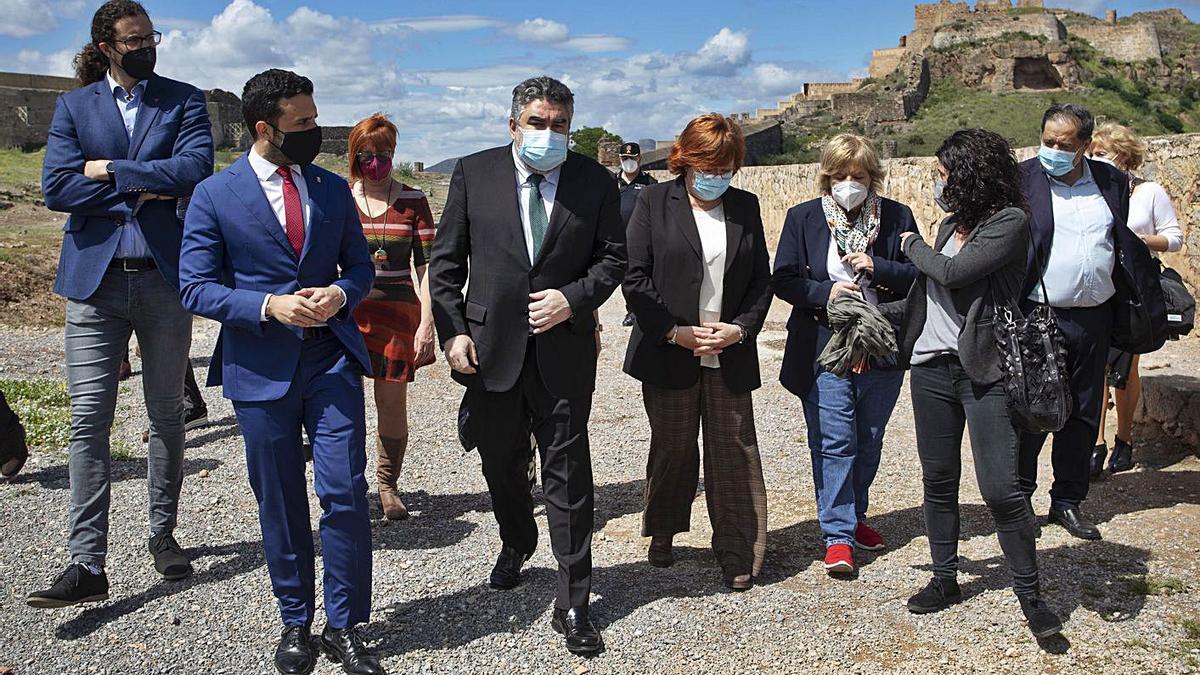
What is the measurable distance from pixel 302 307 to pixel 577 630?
1.56m

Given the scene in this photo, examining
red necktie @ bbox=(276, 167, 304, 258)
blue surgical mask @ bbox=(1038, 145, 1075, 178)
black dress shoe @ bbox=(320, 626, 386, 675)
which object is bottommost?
black dress shoe @ bbox=(320, 626, 386, 675)

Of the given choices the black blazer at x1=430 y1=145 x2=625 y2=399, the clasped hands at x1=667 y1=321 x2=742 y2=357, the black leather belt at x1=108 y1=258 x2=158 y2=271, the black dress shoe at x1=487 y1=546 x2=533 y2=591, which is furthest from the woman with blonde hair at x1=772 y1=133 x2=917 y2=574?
the black leather belt at x1=108 y1=258 x2=158 y2=271

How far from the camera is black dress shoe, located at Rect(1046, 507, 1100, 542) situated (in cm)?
527

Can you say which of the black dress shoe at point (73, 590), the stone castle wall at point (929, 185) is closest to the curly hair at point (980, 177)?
the black dress shoe at point (73, 590)

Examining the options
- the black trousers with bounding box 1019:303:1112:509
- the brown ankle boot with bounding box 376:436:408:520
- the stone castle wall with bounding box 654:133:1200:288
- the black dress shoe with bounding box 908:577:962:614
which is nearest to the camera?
the black dress shoe with bounding box 908:577:962:614

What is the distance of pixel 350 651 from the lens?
3824 mm

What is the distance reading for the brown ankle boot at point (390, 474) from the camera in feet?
18.5

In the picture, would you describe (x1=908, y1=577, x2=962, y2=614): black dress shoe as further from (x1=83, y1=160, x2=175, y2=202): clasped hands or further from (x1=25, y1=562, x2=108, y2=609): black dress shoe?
(x1=83, y1=160, x2=175, y2=202): clasped hands

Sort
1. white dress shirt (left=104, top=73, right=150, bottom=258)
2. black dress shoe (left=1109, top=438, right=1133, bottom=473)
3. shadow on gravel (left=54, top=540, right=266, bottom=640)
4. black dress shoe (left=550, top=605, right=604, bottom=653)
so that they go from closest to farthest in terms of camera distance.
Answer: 1. black dress shoe (left=550, top=605, right=604, bottom=653)
2. shadow on gravel (left=54, top=540, right=266, bottom=640)
3. white dress shirt (left=104, top=73, right=150, bottom=258)
4. black dress shoe (left=1109, top=438, right=1133, bottom=473)

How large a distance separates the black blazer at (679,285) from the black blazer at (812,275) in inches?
11.0

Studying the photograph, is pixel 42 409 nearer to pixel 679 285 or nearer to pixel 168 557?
pixel 168 557

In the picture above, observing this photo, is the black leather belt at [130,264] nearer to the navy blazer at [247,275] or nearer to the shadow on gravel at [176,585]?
the navy blazer at [247,275]

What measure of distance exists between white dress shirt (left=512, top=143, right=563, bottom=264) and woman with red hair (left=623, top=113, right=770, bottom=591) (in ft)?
1.85

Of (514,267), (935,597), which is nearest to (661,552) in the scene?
(935,597)
